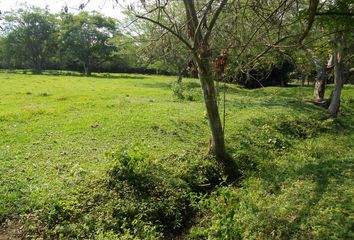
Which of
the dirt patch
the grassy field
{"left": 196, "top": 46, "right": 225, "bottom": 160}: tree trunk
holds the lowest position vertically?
the dirt patch

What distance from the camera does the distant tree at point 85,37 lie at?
4350cm

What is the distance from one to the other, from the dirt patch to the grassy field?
0.35ft

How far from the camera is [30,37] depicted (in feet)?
160

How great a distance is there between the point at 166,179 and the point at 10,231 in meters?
2.98

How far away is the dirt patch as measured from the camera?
5.14 metres

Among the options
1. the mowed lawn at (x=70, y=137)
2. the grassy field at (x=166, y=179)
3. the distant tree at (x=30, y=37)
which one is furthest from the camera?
the distant tree at (x=30, y=37)

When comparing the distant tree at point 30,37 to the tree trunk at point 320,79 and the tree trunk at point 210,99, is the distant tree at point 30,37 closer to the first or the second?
the tree trunk at point 320,79

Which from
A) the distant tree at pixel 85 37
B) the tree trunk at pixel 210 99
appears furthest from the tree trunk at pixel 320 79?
the distant tree at pixel 85 37

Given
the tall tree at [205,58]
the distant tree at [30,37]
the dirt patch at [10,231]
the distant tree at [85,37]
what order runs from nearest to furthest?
the dirt patch at [10,231], the tall tree at [205,58], the distant tree at [85,37], the distant tree at [30,37]

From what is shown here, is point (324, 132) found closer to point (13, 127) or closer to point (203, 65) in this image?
point (203, 65)

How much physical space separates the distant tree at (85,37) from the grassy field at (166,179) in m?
33.1

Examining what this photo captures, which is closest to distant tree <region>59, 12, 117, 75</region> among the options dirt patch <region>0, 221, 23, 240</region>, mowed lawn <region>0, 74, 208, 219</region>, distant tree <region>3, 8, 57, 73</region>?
distant tree <region>3, 8, 57, 73</region>

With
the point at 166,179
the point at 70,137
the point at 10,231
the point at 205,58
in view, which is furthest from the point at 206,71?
the point at 10,231

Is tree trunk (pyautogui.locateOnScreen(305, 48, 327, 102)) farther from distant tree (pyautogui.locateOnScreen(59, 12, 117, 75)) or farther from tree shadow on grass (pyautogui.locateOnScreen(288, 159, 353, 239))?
distant tree (pyautogui.locateOnScreen(59, 12, 117, 75))
